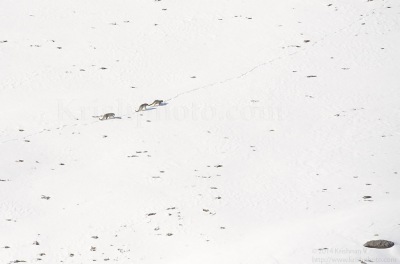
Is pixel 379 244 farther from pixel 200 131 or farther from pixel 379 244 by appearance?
pixel 200 131

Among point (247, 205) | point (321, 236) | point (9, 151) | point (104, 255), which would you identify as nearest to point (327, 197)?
point (247, 205)

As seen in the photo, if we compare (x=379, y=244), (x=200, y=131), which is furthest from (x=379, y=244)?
(x=200, y=131)

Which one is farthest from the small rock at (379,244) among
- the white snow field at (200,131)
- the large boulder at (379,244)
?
the white snow field at (200,131)

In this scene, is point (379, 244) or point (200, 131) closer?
point (379, 244)

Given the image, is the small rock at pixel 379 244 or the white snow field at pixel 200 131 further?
the white snow field at pixel 200 131

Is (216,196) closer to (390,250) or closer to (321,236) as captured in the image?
(321,236)

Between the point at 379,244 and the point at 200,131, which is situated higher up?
the point at 200,131

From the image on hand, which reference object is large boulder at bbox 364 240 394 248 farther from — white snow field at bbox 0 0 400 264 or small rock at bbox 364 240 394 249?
white snow field at bbox 0 0 400 264

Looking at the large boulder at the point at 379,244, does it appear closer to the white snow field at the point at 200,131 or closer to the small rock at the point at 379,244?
the small rock at the point at 379,244

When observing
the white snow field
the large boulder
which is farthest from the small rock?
the white snow field
